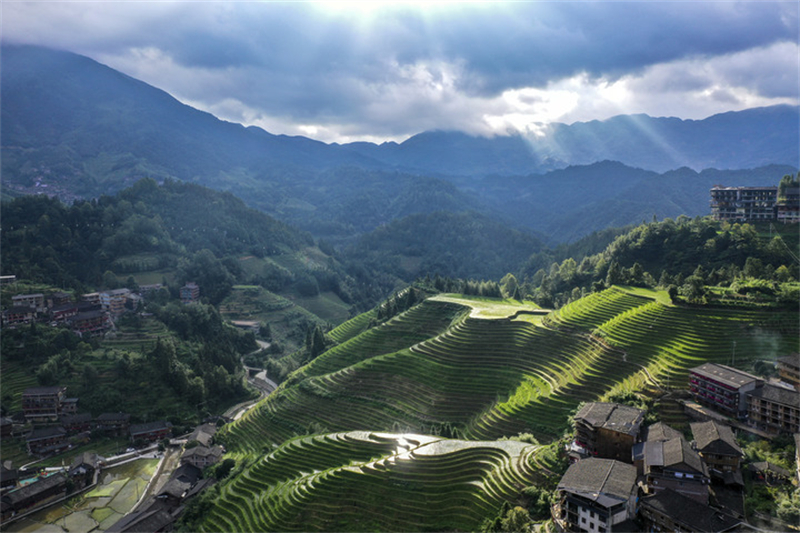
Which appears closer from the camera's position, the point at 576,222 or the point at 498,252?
the point at 498,252

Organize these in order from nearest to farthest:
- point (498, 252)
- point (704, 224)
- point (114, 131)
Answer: point (704, 224)
point (498, 252)
point (114, 131)

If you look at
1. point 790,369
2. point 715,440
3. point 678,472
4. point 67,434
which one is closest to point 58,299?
point 67,434

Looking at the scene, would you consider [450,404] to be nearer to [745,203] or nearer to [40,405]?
[40,405]

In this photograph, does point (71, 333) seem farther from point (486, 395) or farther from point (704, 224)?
point (704, 224)

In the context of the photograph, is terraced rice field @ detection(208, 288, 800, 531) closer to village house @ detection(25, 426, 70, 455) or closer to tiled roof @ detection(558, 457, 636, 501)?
tiled roof @ detection(558, 457, 636, 501)

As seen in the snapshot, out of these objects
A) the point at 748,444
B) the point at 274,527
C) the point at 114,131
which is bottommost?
the point at 274,527

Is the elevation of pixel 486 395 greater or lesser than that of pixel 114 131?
lesser

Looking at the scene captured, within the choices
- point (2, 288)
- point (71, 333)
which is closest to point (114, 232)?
point (2, 288)

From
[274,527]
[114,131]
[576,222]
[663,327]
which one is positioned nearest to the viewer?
[274,527]
